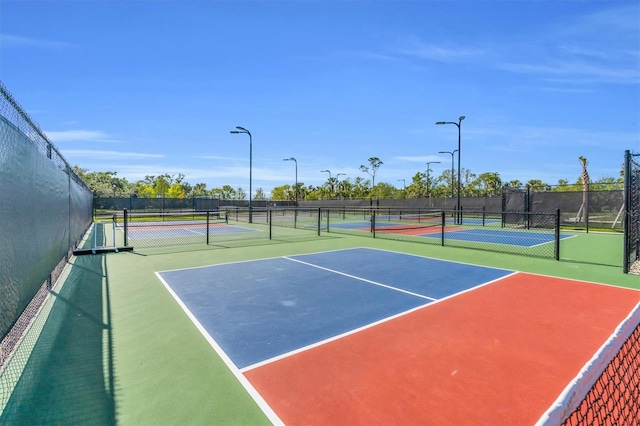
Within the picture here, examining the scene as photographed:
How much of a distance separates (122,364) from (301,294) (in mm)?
3056

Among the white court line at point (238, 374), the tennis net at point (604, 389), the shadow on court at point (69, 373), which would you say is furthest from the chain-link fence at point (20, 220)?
the tennis net at point (604, 389)

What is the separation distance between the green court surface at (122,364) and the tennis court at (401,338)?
259 mm

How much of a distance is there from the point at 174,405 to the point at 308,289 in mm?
3698

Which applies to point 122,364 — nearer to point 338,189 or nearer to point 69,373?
point 69,373

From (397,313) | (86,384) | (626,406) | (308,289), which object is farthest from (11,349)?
(626,406)

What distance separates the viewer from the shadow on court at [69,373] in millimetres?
2756

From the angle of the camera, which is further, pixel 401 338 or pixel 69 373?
pixel 401 338

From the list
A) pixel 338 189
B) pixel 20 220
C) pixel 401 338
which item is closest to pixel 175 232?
pixel 20 220

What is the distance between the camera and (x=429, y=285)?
6.67 m

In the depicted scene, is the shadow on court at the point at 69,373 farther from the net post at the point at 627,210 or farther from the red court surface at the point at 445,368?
the net post at the point at 627,210

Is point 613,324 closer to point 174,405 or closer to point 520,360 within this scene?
point 520,360

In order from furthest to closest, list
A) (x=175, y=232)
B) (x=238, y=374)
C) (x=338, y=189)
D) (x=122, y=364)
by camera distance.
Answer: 1. (x=338, y=189)
2. (x=175, y=232)
3. (x=122, y=364)
4. (x=238, y=374)

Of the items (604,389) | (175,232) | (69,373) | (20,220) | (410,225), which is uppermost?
(20,220)

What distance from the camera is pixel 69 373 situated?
3.38 meters
